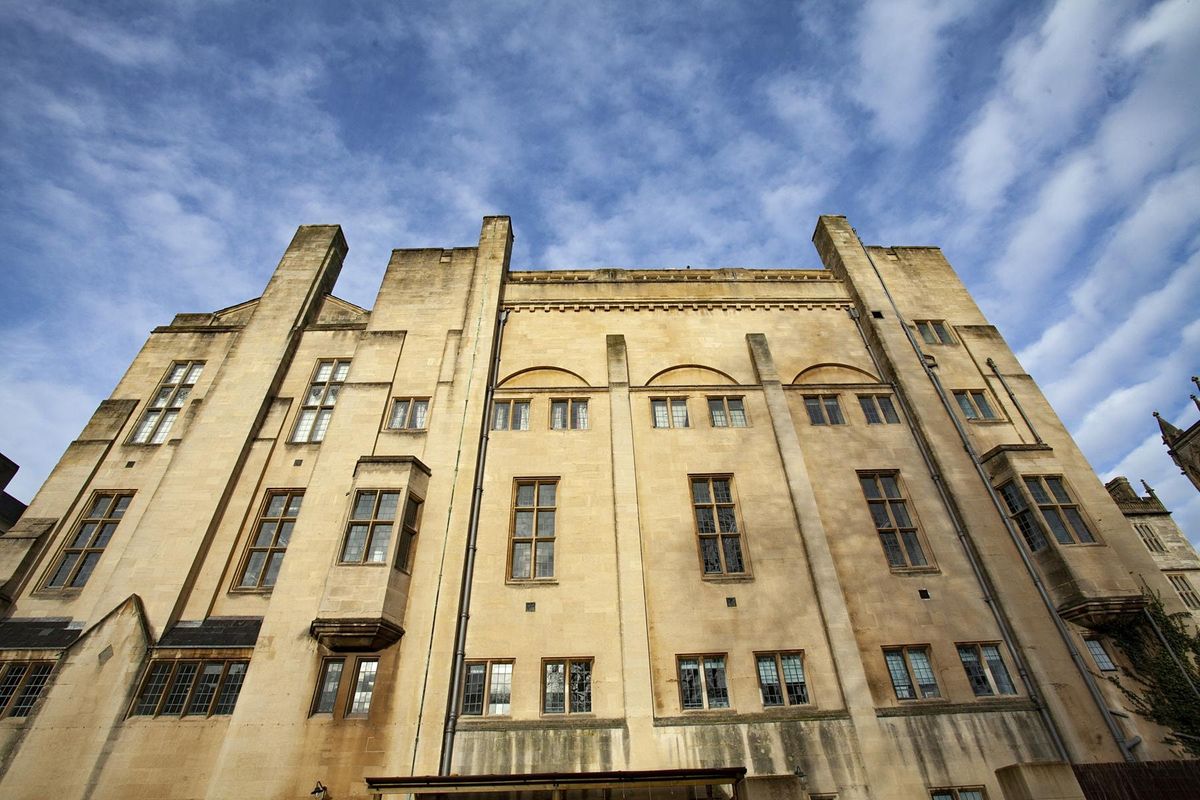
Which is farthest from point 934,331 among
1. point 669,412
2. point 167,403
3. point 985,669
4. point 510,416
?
point 167,403

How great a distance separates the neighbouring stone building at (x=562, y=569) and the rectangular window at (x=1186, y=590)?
78.5ft

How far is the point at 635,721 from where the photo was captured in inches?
527

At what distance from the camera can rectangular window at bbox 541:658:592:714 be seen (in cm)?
1382

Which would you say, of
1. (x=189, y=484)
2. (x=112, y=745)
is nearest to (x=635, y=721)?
(x=112, y=745)

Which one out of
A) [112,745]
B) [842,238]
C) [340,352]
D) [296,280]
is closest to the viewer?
[112,745]

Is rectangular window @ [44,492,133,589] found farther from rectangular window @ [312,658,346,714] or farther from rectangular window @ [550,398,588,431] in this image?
rectangular window @ [550,398,588,431]

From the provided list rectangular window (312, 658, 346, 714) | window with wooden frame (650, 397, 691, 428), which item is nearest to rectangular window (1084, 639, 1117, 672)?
window with wooden frame (650, 397, 691, 428)

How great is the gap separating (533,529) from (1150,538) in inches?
1575

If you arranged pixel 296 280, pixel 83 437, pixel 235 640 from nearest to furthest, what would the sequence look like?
1. pixel 235 640
2. pixel 83 437
3. pixel 296 280

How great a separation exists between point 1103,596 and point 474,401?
18809mm

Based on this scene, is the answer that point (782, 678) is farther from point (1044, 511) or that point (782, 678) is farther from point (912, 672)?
point (1044, 511)

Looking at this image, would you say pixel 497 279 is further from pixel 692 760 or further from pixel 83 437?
pixel 692 760

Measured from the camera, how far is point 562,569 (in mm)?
15891

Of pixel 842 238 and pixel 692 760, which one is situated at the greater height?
pixel 842 238
